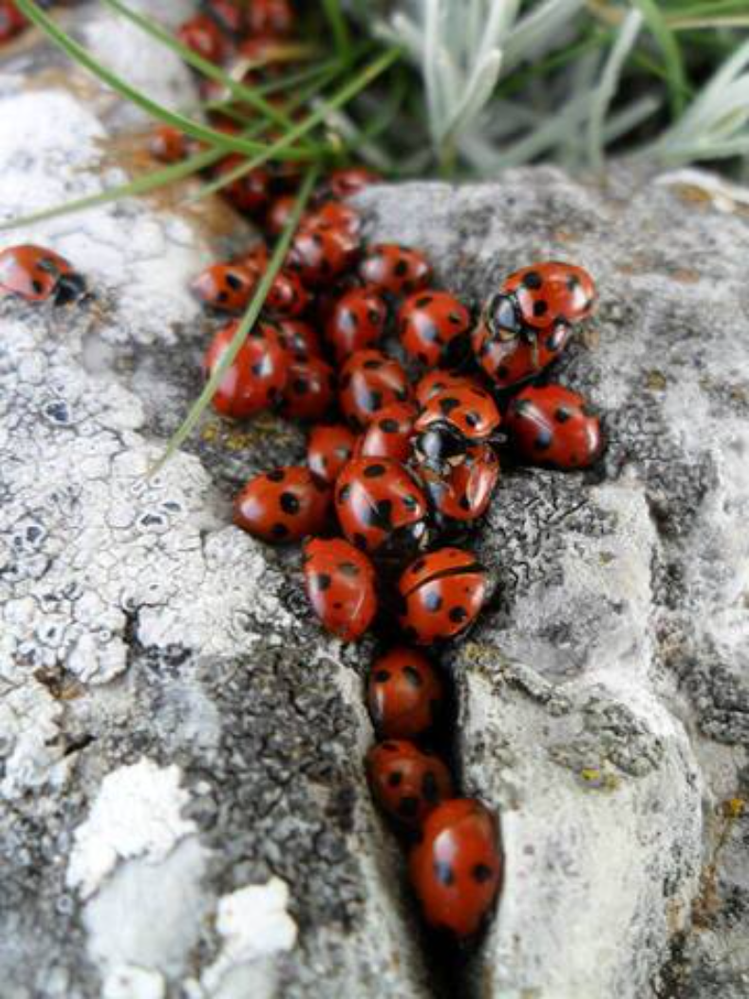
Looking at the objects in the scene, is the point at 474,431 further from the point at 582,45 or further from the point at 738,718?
the point at 582,45

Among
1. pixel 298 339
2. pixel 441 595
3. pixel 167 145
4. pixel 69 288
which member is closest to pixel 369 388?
pixel 298 339

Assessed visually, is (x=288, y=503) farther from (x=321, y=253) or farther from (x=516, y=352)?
(x=321, y=253)

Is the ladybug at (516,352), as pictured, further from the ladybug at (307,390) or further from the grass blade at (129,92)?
the grass blade at (129,92)

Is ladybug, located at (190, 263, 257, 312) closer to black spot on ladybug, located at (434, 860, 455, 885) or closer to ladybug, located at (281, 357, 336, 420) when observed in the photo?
ladybug, located at (281, 357, 336, 420)

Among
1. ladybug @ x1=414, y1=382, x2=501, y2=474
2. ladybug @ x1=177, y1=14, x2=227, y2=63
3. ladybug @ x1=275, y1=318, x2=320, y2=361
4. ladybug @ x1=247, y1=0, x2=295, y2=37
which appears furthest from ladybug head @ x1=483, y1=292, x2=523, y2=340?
ladybug @ x1=247, y1=0, x2=295, y2=37

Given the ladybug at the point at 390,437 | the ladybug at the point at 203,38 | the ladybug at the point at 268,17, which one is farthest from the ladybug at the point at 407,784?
the ladybug at the point at 268,17

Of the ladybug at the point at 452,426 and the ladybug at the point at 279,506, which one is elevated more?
the ladybug at the point at 452,426
